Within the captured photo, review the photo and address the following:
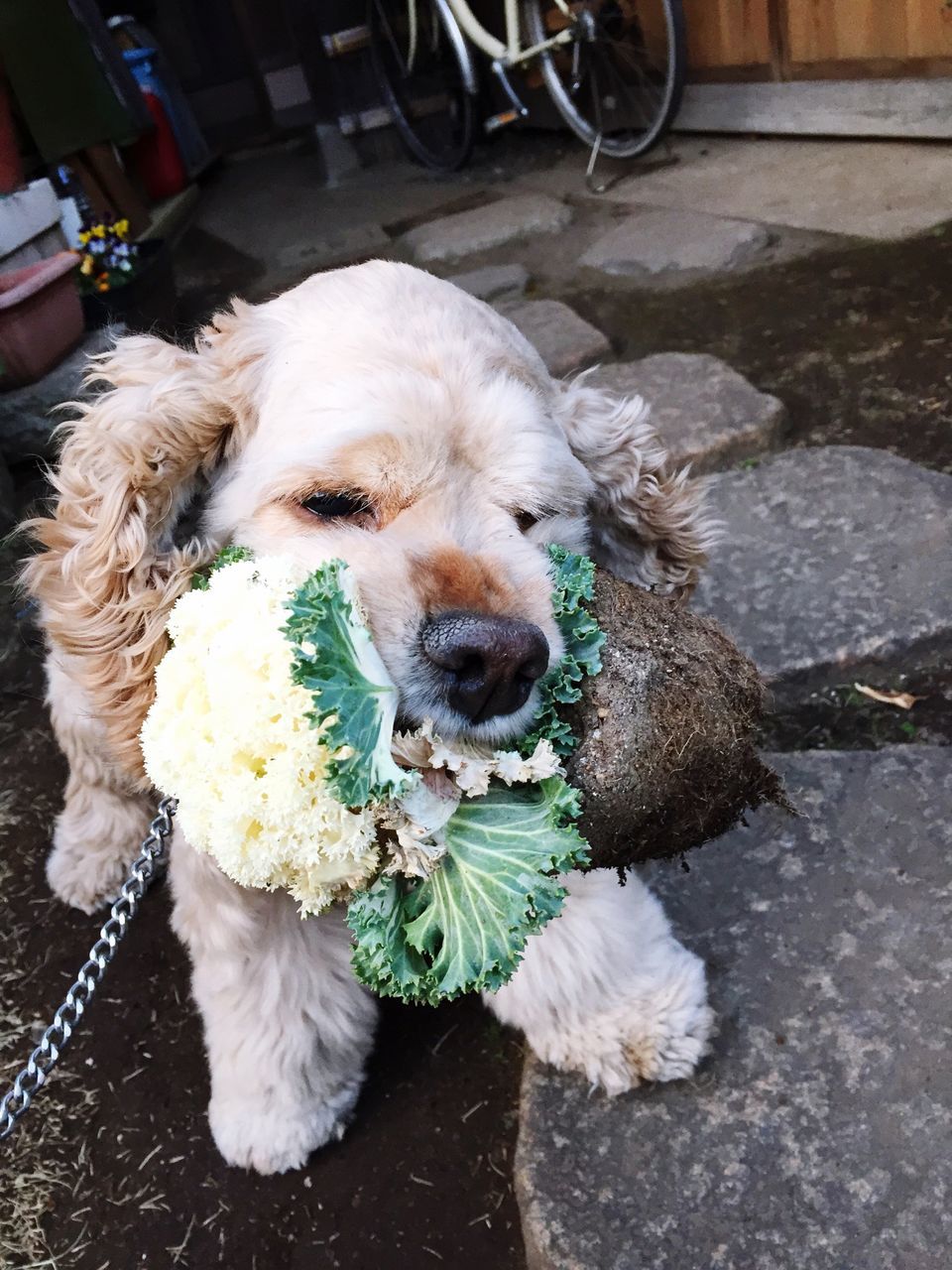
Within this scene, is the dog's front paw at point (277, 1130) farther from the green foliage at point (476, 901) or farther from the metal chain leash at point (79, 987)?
the green foliage at point (476, 901)

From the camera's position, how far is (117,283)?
553 cm

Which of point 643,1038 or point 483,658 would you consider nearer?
point 483,658

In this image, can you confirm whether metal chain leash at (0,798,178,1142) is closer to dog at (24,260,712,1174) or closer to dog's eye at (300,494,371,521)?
dog at (24,260,712,1174)

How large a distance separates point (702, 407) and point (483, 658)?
2.52 meters

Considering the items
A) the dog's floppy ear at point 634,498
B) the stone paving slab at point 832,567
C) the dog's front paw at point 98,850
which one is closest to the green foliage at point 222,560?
the dog's floppy ear at point 634,498

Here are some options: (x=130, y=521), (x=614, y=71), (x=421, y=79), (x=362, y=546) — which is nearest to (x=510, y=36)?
(x=614, y=71)

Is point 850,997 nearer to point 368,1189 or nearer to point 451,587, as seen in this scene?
point 368,1189

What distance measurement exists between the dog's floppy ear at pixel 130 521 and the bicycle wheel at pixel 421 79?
22.6ft

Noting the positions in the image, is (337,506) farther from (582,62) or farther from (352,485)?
(582,62)

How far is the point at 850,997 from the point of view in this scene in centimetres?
181

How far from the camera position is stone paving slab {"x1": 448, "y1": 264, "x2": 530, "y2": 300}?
519cm

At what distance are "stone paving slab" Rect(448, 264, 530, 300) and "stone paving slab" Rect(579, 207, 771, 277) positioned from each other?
0.35 metres

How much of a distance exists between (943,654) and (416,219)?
5712mm

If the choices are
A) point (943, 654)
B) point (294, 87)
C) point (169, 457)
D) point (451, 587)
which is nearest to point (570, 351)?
point (943, 654)
